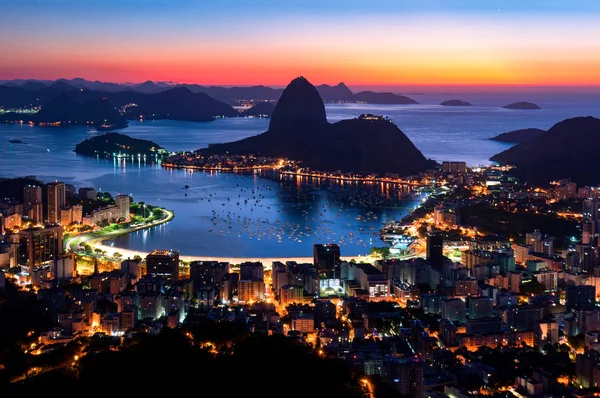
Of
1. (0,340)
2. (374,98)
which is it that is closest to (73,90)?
(374,98)

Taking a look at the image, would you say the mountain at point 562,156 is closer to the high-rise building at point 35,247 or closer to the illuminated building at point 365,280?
the illuminated building at point 365,280

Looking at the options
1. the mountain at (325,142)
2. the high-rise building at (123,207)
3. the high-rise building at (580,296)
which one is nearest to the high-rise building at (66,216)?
the high-rise building at (123,207)

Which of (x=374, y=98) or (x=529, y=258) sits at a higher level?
(x=374, y=98)

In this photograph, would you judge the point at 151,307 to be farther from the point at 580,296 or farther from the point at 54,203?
the point at 54,203

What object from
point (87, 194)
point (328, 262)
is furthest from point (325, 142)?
point (328, 262)

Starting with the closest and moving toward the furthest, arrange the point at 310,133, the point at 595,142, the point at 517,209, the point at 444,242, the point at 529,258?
1. the point at 529,258
2. the point at 444,242
3. the point at 517,209
4. the point at 595,142
5. the point at 310,133

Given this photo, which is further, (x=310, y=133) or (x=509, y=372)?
(x=310, y=133)

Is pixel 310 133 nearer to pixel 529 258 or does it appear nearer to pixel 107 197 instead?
pixel 107 197
